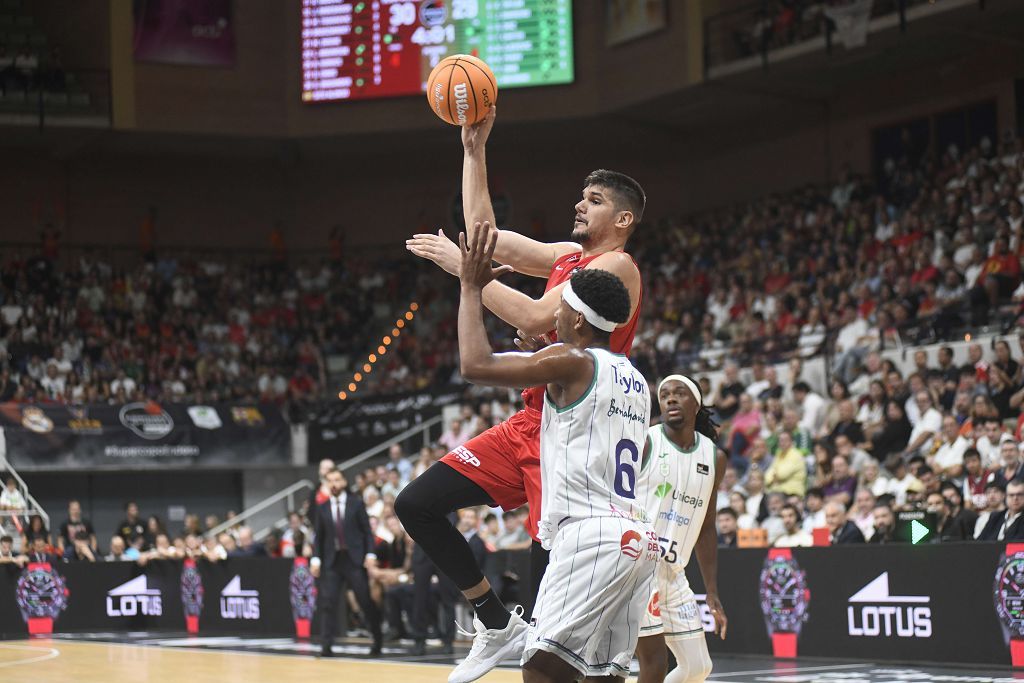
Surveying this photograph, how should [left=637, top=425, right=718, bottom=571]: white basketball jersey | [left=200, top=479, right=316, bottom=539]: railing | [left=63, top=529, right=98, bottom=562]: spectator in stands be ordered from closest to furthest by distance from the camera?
[left=637, top=425, right=718, bottom=571]: white basketball jersey
[left=63, top=529, right=98, bottom=562]: spectator in stands
[left=200, top=479, right=316, bottom=539]: railing

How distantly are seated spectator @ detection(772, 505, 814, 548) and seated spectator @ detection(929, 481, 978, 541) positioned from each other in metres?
1.42

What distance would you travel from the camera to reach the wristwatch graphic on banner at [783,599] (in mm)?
12336

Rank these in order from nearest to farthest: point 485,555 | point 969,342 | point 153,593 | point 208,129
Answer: point 485,555 → point 969,342 → point 153,593 → point 208,129

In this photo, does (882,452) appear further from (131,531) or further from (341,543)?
(131,531)

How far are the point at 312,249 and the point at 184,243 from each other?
9.67 ft

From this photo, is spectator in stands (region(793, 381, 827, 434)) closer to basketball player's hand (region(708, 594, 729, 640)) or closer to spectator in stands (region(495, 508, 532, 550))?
spectator in stands (region(495, 508, 532, 550))

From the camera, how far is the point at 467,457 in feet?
20.3

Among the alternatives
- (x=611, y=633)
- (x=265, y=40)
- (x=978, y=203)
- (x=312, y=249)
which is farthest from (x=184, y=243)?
(x=611, y=633)

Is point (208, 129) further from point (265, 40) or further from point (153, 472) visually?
point (153, 472)

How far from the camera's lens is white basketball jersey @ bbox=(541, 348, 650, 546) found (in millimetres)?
5309

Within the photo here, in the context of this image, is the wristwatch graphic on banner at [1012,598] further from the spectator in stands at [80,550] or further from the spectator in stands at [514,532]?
the spectator in stands at [80,550]

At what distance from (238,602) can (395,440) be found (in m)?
6.85

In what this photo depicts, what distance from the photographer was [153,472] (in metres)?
26.7

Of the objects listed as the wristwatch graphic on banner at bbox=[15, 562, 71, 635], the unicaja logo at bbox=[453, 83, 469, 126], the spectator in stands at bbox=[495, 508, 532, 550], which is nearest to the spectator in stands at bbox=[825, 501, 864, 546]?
the spectator in stands at bbox=[495, 508, 532, 550]
